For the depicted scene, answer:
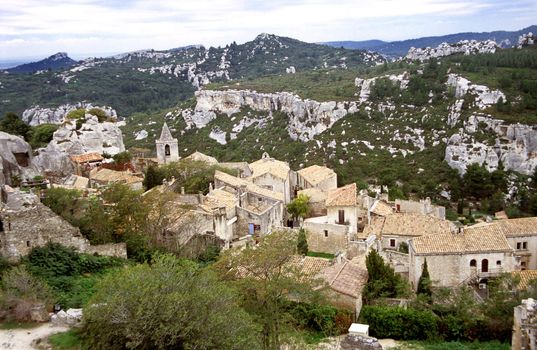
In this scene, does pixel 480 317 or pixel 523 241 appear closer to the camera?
pixel 480 317

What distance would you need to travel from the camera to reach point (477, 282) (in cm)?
2948

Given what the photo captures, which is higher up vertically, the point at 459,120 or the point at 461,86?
the point at 461,86

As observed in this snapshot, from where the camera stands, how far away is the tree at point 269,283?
1950 cm

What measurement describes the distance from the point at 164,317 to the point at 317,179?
114ft

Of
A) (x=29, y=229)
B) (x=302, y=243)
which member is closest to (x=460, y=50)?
(x=302, y=243)

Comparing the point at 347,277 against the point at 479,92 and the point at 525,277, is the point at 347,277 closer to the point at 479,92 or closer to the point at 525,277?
the point at 525,277

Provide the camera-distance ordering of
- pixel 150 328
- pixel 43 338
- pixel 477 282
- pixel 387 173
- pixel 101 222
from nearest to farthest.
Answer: pixel 150 328 → pixel 43 338 → pixel 101 222 → pixel 477 282 → pixel 387 173

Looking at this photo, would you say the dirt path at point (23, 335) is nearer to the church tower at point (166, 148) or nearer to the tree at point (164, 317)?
the tree at point (164, 317)

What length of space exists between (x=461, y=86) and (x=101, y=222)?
7657cm

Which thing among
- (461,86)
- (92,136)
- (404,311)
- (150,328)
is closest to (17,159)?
(92,136)

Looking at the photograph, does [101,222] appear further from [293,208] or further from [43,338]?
[293,208]

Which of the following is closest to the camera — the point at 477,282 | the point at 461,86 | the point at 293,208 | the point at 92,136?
the point at 477,282

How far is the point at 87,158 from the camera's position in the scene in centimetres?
4625

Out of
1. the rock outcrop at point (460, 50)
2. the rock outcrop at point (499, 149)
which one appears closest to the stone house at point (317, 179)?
the rock outcrop at point (499, 149)
